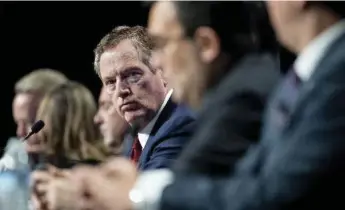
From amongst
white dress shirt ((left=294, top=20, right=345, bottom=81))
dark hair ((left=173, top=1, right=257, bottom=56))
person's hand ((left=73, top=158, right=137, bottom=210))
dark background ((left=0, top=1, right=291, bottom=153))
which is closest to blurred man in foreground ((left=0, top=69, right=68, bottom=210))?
dark background ((left=0, top=1, right=291, bottom=153))

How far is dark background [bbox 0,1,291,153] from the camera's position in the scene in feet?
13.2

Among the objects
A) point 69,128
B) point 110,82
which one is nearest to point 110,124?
point 69,128

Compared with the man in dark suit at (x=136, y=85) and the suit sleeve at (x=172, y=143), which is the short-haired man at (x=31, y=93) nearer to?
the man in dark suit at (x=136, y=85)

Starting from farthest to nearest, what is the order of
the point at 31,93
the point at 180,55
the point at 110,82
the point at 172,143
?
the point at 31,93 < the point at 110,82 < the point at 172,143 < the point at 180,55

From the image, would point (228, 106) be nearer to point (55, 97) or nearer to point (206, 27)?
point (206, 27)

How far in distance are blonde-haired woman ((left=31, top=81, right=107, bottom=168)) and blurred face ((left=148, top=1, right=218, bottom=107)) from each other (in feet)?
3.45

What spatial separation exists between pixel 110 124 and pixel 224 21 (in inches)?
61.8

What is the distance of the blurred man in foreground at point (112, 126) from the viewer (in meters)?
2.67

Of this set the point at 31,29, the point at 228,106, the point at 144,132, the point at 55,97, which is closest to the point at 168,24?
the point at 228,106

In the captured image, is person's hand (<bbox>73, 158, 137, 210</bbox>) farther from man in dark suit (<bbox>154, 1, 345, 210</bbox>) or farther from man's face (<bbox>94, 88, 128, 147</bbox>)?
man's face (<bbox>94, 88, 128, 147</bbox>)

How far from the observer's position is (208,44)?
49.6 inches

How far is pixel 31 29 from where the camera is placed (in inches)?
167

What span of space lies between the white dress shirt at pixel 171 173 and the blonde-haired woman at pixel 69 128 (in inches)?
42.6

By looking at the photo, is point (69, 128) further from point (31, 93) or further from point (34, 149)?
point (31, 93)
